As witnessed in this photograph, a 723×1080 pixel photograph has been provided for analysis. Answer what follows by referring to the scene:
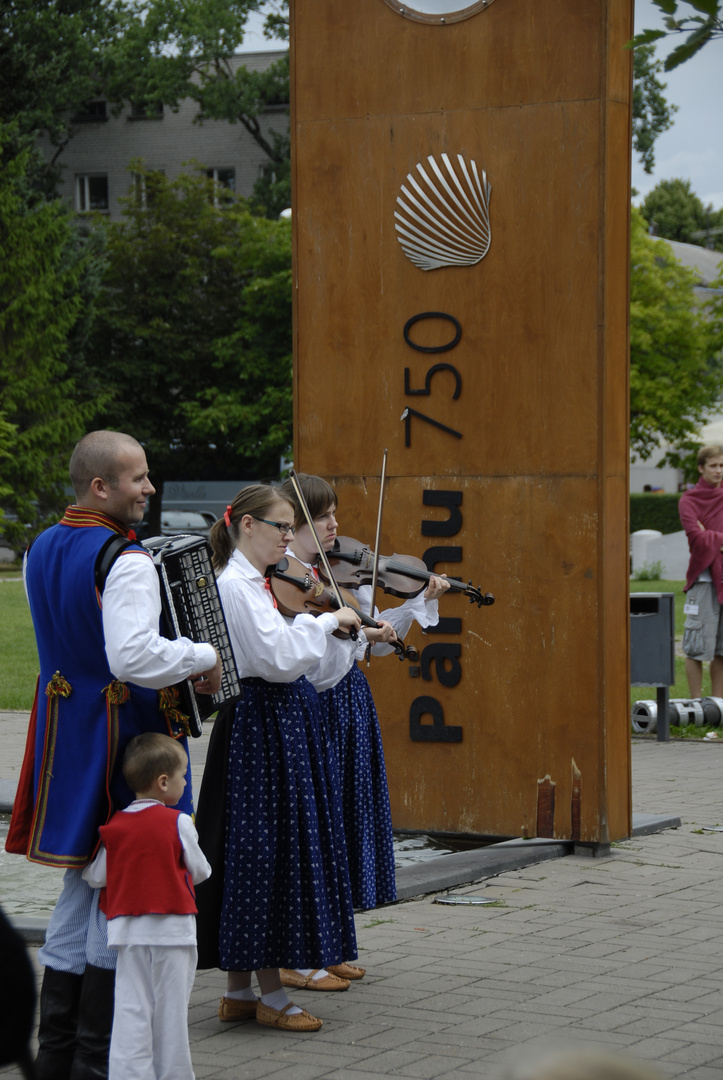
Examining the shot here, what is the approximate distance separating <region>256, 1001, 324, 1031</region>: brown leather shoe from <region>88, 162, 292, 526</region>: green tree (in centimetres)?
3466

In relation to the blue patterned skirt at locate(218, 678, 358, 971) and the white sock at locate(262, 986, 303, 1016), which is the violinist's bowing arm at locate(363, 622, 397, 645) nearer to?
the blue patterned skirt at locate(218, 678, 358, 971)

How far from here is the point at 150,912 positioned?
3.65 metres

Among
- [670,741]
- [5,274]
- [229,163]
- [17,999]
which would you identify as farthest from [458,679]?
[229,163]

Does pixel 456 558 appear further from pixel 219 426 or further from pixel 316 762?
pixel 219 426

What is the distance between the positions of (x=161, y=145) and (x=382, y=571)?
4917cm

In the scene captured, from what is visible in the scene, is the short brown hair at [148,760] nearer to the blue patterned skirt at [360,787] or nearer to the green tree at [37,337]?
the blue patterned skirt at [360,787]

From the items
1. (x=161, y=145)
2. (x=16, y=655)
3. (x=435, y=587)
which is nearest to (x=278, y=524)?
(x=435, y=587)

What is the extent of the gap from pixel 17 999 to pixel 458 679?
510cm

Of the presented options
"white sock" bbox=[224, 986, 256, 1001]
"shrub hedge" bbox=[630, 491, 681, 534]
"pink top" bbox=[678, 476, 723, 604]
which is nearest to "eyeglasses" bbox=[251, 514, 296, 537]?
"white sock" bbox=[224, 986, 256, 1001]

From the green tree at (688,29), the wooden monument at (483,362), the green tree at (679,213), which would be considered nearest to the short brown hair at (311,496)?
the wooden monument at (483,362)

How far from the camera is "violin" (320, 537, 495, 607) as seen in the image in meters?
5.65

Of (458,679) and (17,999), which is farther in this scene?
(458,679)

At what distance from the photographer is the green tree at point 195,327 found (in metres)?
39.5

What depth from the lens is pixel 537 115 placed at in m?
7.02
